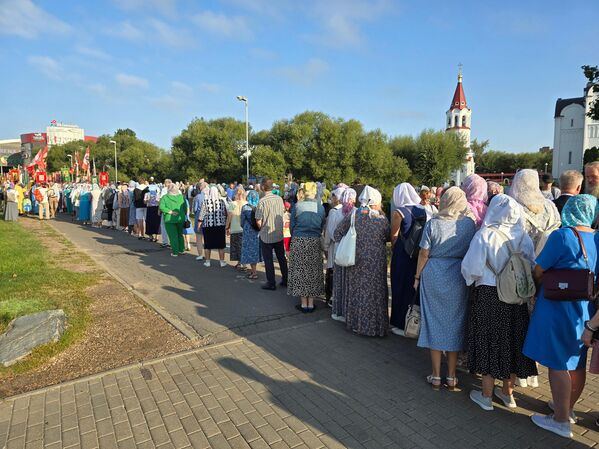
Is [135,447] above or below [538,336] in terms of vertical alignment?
below

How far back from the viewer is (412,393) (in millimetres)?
3770

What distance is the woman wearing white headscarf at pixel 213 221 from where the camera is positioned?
901 centimetres

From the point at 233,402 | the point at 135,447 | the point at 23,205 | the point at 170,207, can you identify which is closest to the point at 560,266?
the point at 233,402

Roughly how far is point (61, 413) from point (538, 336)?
159 inches

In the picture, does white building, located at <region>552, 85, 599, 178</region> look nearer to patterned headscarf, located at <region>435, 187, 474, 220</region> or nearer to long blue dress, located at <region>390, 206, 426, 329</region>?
long blue dress, located at <region>390, 206, 426, 329</region>

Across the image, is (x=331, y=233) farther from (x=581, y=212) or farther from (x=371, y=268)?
(x=581, y=212)

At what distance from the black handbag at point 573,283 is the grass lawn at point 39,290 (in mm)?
5079

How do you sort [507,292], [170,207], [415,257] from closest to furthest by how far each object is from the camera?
[507,292] < [415,257] < [170,207]

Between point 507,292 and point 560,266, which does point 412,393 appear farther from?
point 560,266

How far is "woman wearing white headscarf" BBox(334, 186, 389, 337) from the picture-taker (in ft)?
16.0

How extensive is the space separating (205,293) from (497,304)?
493 cm

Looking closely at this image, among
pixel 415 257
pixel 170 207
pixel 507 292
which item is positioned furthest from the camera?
pixel 170 207

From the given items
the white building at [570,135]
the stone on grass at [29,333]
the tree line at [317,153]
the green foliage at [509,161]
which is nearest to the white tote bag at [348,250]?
the stone on grass at [29,333]

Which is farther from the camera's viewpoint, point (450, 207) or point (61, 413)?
point (450, 207)
